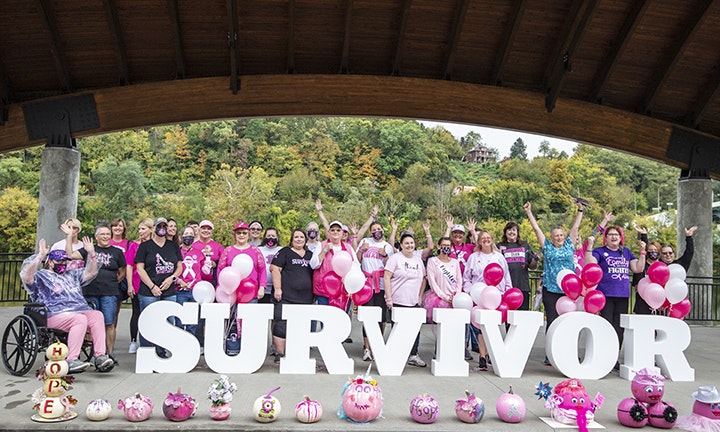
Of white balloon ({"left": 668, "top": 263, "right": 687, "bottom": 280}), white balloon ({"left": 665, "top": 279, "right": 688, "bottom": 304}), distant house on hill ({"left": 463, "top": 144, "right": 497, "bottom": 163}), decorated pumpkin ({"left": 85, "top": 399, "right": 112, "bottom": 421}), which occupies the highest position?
distant house on hill ({"left": 463, "top": 144, "right": 497, "bottom": 163})

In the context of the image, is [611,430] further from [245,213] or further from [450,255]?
[245,213]

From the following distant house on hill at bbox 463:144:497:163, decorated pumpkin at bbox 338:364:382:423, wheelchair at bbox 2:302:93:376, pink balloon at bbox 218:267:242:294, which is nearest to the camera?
decorated pumpkin at bbox 338:364:382:423

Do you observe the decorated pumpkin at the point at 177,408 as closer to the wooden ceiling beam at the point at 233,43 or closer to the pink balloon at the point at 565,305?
the pink balloon at the point at 565,305

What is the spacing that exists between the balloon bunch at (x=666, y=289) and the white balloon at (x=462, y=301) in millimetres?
2222

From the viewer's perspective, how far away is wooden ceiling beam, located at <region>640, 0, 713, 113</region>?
9.34 m

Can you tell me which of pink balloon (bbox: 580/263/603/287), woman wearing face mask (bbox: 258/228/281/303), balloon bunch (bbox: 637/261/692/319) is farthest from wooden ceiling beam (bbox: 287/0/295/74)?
balloon bunch (bbox: 637/261/692/319)

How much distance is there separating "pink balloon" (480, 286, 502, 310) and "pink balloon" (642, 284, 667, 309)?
6.33ft

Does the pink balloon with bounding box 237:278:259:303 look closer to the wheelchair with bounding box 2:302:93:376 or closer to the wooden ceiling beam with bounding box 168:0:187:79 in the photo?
the wheelchair with bounding box 2:302:93:376

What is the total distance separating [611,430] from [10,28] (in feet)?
34.1

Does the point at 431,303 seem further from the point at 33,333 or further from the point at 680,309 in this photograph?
the point at 33,333

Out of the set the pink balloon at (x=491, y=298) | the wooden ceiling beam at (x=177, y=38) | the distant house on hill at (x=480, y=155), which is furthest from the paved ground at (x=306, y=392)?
the distant house on hill at (x=480, y=155)

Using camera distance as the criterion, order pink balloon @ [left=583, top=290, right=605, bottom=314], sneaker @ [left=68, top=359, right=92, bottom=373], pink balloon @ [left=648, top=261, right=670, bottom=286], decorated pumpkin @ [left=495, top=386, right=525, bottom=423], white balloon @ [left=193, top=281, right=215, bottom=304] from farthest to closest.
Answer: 1. pink balloon @ [left=648, top=261, right=670, bottom=286]
2. pink balloon @ [left=583, top=290, right=605, bottom=314]
3. white balloon @ [left=193, top=281, right=215, bottom=304]
4. sneaker @ [left=68, top=359, right=92, bottom=373]
5. decorated pumpkin @ [left=495, top=386, right=525, bottom=423]

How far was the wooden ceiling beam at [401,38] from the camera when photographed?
9.41 metres

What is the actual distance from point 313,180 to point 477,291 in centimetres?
3774
